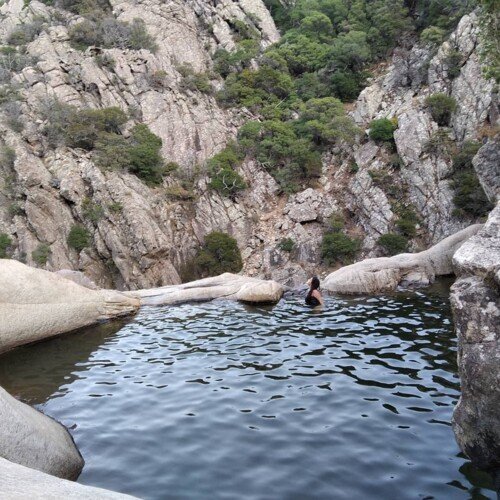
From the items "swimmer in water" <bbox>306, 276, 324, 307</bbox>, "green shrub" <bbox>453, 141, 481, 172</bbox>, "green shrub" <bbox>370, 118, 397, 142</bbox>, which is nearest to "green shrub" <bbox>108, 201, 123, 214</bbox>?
"swimmer in water" <bbox>306, 276, 324, 307</bbox>

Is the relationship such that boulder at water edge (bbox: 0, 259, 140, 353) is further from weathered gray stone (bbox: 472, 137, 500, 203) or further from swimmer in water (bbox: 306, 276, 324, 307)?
weathered gray stone (bbox: 472, 137, 500, 203)

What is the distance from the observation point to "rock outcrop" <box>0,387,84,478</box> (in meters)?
→ 7.59

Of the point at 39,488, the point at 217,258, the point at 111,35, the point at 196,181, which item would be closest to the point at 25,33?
the point at 111,35

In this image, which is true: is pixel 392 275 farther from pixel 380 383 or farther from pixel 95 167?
pixel 95 167

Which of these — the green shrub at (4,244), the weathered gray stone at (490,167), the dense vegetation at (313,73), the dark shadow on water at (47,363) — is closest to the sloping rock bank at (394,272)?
the weathered gray stone at (490,167)

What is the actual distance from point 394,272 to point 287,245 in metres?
15.8

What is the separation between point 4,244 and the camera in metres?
37.1

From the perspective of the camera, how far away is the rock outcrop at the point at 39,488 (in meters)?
4.94

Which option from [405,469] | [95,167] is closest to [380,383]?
[405,469]

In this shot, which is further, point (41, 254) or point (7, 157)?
point (7, 157)

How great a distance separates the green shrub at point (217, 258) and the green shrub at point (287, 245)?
348 cm

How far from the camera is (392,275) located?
80.5 feet

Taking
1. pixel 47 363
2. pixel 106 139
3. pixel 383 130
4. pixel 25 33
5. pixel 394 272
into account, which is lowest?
pixel 394 272

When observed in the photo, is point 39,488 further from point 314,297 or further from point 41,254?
point 41,254
